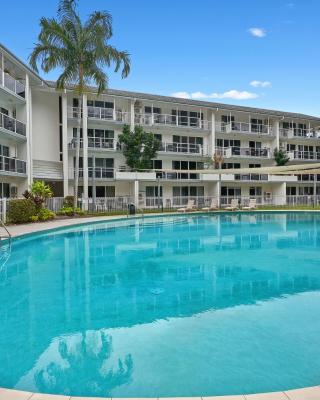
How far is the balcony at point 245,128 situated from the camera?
3922 cm

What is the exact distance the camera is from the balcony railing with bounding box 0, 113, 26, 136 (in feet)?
78.0

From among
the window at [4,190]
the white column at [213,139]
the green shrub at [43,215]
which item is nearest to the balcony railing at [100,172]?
the window at [4,190]

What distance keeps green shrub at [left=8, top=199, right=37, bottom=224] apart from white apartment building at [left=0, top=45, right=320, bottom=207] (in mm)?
2721

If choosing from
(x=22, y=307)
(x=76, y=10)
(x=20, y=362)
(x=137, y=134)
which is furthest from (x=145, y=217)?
(x=20, y=362)

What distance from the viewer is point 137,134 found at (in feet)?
104

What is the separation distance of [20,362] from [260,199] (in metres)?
36.4

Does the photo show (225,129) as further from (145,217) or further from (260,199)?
(145,217)

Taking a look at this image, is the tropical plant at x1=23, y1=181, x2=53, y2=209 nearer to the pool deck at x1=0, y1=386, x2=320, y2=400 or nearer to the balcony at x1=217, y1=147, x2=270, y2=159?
the pool deck at x1=0, y1=386, x2=320, y2=400

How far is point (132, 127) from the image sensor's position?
34000mm

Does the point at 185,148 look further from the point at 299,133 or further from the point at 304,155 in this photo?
the point at 299,133

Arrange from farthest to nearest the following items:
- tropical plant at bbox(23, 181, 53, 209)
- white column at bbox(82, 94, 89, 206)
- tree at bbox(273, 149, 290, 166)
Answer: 1. tree at bbox(273, 149, 290, 166)
2. white column at bbox(82, 94, 89, 206)
3. tropical plant at bbox(23, 181, 53, 209)

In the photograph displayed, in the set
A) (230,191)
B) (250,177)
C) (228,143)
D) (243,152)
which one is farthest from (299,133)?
(230,191)

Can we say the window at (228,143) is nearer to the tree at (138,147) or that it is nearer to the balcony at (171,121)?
the balcony at (171,121)

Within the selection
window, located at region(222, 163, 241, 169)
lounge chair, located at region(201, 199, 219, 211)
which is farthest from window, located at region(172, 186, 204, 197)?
window, located at region(222, 163, 241, 169)
